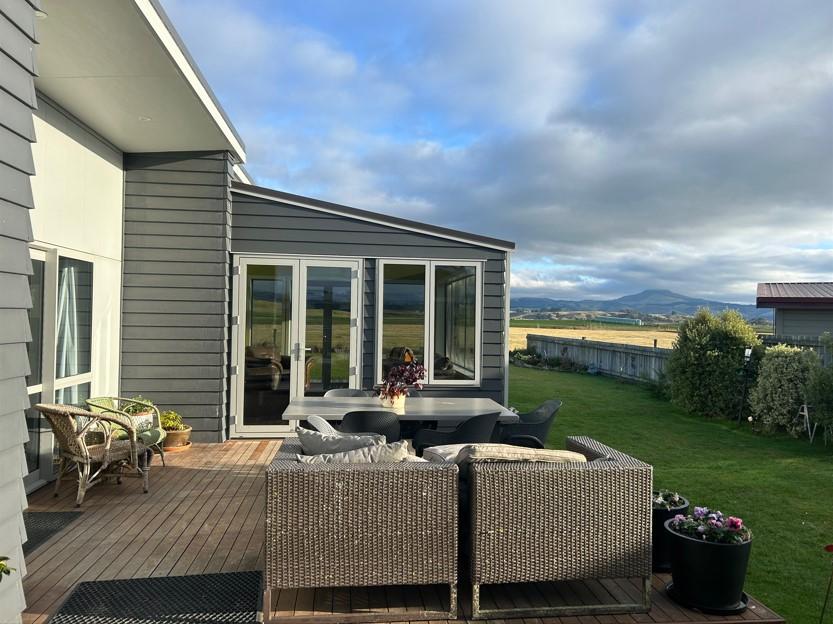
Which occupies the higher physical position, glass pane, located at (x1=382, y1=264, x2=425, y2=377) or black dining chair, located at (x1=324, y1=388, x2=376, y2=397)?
glass pane, located at (x1=382, y1=264, x2=425, y2=377)

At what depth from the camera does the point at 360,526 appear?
2.78 m

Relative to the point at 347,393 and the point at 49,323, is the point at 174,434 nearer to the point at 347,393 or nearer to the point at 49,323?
the point at 49,323

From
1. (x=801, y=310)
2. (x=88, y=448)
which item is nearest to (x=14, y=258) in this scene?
(x=88, y=448)

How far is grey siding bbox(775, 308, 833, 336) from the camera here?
1050 centimetres

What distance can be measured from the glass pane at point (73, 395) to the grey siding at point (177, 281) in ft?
2.55

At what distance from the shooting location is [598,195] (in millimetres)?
19922

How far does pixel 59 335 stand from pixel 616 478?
188 inches

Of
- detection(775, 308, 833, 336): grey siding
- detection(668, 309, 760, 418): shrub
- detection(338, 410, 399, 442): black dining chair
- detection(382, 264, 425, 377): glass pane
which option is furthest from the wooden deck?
detection(775, 308, 833, 336): grey siding

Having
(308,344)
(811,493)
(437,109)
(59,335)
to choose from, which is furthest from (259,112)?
(811,493)

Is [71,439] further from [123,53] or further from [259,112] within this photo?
[259,112]

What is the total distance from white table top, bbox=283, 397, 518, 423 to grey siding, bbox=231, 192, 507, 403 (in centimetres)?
182

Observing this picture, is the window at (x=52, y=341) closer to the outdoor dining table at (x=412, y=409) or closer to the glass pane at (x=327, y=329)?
the outdoor dining table at (x=412, y=409)

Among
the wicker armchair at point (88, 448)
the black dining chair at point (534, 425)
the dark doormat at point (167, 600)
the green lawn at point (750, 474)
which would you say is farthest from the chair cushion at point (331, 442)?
the wicker armchair at point (88, 448)

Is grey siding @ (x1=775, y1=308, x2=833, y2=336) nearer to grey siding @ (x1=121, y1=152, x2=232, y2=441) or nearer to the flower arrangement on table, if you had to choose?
the flower arrangement on table
